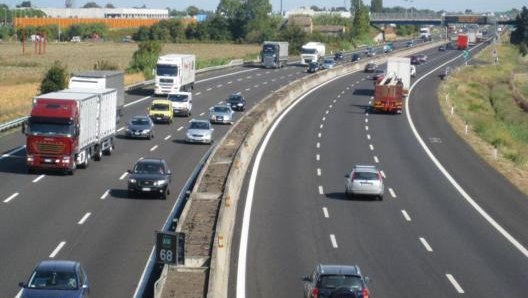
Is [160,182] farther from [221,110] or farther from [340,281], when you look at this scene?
[221,110]

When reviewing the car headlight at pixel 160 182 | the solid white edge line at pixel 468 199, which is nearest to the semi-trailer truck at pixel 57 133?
the car headlight at pixel 160 182

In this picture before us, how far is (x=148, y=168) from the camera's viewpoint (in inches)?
1614

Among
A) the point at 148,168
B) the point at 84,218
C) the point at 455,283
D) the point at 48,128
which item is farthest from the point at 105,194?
the point at 455,283

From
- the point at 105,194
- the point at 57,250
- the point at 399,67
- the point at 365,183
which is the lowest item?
the point at 105,194

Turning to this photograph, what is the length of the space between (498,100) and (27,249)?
89.2 metres

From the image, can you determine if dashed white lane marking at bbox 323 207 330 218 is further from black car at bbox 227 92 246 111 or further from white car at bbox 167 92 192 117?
black car at bbox 227 92 246 111

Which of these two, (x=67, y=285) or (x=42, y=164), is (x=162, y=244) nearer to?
(x=67, y=285)

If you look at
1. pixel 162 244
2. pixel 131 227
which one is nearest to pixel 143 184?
pixel 131 227

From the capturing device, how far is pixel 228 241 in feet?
105

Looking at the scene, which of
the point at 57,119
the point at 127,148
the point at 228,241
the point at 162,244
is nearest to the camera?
the point at 162,244

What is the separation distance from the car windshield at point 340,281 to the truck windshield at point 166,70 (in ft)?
200

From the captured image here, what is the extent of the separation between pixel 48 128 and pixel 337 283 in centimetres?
2494

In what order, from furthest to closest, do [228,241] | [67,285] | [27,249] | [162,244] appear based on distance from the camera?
1. [228,241]
2. [27,249]
3. [162,244]
4. [67,285]

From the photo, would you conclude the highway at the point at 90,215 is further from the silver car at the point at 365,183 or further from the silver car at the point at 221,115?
the silver car at the point at 221,115
